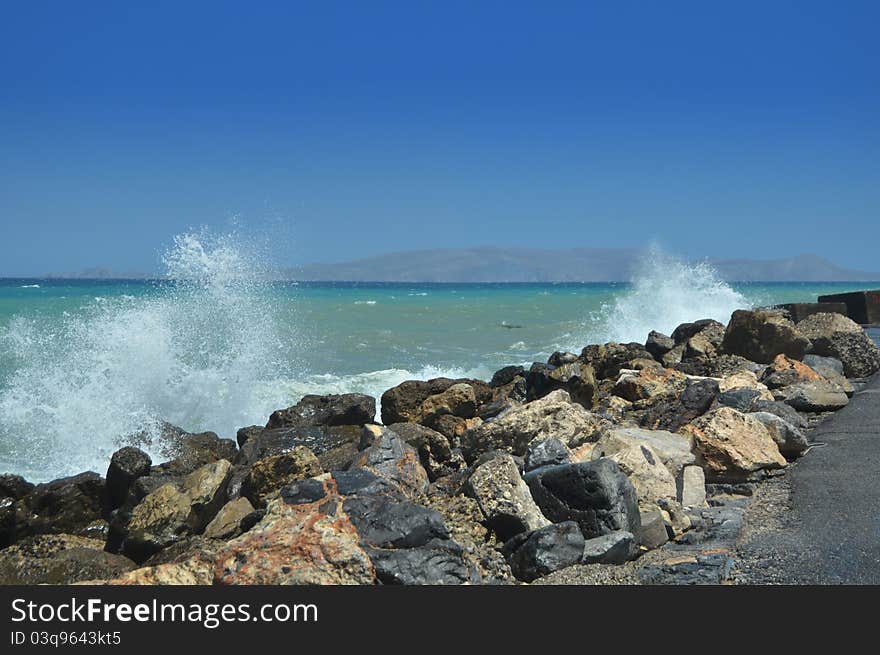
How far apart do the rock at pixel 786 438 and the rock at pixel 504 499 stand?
2.34 metres

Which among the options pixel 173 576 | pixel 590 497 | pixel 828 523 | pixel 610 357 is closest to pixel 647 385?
pixel 610 357

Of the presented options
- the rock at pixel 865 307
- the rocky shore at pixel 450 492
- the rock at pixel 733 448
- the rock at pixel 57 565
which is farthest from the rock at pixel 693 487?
the rock at pixel 865 307

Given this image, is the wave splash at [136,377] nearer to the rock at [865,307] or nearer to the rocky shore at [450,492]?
the rocky shore at [450,492]

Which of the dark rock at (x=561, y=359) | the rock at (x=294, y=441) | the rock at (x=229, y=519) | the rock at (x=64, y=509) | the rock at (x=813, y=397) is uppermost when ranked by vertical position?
the dark rock at (x=561, y=359)

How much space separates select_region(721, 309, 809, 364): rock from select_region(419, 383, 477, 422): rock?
150 inches

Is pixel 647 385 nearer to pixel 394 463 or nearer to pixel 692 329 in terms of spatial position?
pixel 394 463

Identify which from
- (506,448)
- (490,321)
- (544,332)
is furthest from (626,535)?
(490,321)

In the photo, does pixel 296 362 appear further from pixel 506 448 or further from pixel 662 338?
pixel 506 448

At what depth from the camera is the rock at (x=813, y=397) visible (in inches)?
299

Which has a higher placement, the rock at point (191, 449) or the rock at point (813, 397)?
the rock at point (813, 397)

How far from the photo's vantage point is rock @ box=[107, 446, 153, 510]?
6.52 m

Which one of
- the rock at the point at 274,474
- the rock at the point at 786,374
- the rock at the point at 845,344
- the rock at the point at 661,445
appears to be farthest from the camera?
the rock at the point at 845,344

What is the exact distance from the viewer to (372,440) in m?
5.78

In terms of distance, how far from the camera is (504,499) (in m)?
4.26
